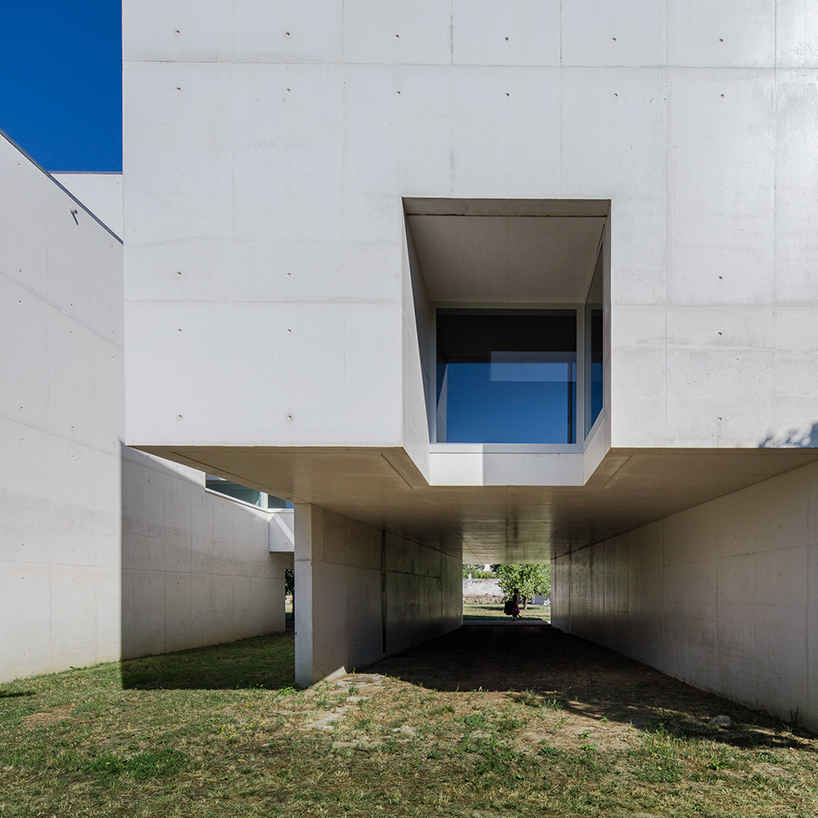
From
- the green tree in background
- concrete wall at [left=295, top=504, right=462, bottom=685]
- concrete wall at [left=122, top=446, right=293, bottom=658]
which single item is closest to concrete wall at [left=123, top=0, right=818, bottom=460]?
concrete wall at [left=295, top=504, right=462, bottom=685]

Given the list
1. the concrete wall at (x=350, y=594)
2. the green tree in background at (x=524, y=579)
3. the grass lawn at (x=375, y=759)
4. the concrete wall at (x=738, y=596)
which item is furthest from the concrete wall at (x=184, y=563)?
the green tree in background at (x=524, y=579)

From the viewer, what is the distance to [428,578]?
70.8ft

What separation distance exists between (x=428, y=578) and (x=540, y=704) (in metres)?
12.1

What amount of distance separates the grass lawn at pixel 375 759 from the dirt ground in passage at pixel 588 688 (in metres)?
0.08

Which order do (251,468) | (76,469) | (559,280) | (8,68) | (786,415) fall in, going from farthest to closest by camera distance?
(8,68)
(76,469)
(559,280)
(251,468)
(786,415)

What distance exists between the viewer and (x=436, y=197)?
298 inches

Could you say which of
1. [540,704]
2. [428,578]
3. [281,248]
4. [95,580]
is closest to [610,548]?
[428,578]

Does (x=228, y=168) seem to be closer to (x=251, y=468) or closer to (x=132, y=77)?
(x=132, y=77)

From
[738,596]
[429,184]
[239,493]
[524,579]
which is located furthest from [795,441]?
[524,579]

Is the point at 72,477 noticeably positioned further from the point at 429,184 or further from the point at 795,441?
the point at 795,441

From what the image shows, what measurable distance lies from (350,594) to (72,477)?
578 centimetres

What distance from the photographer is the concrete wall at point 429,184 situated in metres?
7.36

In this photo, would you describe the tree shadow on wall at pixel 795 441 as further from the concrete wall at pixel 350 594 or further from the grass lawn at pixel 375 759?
the concrete wall at pixel 350 594

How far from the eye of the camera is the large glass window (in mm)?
10141
